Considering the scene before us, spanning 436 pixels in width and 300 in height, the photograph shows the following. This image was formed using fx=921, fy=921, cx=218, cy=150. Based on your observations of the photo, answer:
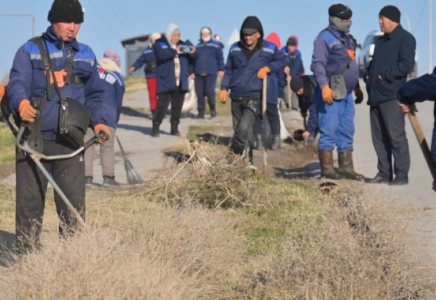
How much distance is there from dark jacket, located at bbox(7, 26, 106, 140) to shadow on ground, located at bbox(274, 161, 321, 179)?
18.5 ft

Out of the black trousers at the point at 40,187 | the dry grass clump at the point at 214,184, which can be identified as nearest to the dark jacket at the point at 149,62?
the dry grass clump at the point at 214,184

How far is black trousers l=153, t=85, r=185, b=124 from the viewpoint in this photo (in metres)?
16.4

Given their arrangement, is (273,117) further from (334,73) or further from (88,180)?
(88,180)

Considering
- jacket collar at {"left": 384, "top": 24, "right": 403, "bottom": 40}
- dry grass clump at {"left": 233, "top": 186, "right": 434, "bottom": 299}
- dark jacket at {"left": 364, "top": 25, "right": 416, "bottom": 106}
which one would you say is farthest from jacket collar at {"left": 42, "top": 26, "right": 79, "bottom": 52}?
jacket collar at {"left": 384, "top": 24, "right": 403, "bottom": 40}

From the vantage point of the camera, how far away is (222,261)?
227 inches

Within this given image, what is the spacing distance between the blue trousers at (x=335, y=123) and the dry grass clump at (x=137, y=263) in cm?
419

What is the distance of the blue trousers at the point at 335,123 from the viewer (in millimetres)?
10188

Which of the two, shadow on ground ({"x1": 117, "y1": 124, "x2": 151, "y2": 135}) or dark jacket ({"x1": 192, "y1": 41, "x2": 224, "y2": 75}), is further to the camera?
dark jacket ({"x1": 192, "y1": 41, "x2": 224, "y2": 75})

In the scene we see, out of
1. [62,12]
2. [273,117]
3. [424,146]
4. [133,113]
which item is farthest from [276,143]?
[62,12]

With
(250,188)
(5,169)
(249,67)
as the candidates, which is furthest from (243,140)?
(5,169)

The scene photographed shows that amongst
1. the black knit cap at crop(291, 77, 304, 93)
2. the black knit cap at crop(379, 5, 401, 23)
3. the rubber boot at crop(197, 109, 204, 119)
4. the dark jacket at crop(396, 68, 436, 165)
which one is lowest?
the rubber boot at crop(197, 109, 204, 119)

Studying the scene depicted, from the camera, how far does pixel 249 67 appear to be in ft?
37.1

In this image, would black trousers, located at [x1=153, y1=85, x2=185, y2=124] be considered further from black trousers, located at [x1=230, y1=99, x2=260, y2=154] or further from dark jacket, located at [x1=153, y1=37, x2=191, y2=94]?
black trousers, located at [x1=230, y1=99, x2=260, y2=154]

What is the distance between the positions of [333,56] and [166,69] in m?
6.59
